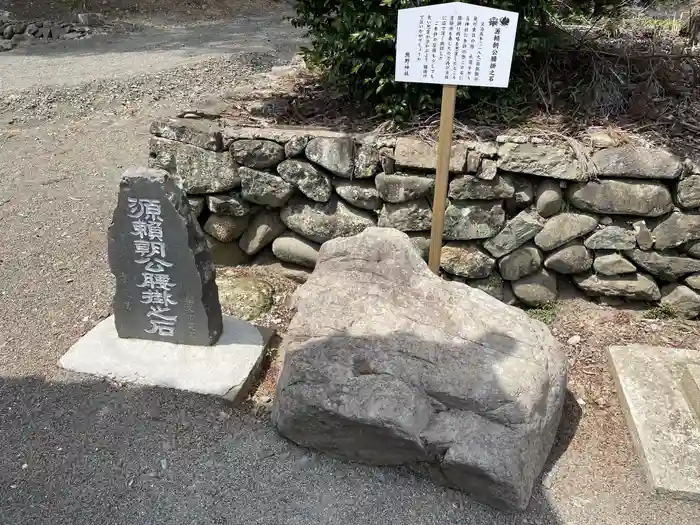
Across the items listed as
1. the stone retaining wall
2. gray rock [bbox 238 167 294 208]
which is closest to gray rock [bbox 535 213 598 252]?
the stone retaining wall

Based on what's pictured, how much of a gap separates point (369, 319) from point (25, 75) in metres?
8.69

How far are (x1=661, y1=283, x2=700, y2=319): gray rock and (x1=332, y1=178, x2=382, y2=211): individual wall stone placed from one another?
6.06 ft

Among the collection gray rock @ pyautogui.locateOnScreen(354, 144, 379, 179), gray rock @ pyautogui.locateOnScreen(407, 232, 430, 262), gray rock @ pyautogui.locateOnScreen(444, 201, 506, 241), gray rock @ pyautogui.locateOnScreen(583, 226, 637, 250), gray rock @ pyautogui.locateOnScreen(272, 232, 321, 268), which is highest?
gray rock @ pyautogui.locateOnScreen(354, 144, 379, 179)

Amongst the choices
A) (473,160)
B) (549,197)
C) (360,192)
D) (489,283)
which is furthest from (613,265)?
(360,192)

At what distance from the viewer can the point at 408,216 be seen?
3.56 m

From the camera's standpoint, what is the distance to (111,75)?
8930mm

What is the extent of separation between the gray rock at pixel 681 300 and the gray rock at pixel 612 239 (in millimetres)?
418

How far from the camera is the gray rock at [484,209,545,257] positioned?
352 cm

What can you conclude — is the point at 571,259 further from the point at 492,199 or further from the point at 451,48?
the point at 451,48

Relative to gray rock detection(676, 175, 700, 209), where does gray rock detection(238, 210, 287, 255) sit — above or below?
below

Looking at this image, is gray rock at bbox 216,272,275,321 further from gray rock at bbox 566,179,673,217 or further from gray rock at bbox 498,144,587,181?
gray rock at bbox 566,179,673,217

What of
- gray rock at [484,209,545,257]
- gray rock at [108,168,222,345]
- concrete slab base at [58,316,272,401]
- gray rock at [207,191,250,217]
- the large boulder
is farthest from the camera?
gray rock at [207,191,250,217]

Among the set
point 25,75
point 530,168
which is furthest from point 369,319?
point 25,75

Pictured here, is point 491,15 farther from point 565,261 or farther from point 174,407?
point 174,407
